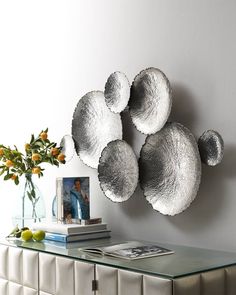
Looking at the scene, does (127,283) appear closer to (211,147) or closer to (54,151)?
(211,147)

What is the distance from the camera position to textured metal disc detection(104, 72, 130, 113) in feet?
7.58

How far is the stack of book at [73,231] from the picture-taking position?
2.30m

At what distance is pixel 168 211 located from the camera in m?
2.17

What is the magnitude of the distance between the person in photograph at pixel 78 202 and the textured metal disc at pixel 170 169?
1.04 feet

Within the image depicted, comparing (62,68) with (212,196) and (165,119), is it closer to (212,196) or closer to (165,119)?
(165,119)

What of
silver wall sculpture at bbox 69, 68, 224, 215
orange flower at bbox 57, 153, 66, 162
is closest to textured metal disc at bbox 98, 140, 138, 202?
silver wall sculpture at bbox 69, 68, 224, 215

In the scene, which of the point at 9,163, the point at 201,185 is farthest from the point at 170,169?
the point at 9,163

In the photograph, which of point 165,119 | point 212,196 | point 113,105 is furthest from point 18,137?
point 212,196

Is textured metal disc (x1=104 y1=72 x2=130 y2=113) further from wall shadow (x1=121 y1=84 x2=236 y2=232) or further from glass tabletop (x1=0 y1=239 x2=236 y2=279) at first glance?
glass tabletop (x1=0 y1=239 x2=236 y2=279)

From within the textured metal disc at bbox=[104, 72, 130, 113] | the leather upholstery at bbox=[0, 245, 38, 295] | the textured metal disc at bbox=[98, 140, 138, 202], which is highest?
the textured metal disc at bbox=[104, 72, 130, 113]

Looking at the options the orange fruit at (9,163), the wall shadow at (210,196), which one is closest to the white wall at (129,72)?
the wall shadow at (210,196)

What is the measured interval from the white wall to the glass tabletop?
0.10 m

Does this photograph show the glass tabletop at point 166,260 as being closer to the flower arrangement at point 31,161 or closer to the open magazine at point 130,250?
the open magazine at point 130,250

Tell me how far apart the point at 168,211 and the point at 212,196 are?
20cm
